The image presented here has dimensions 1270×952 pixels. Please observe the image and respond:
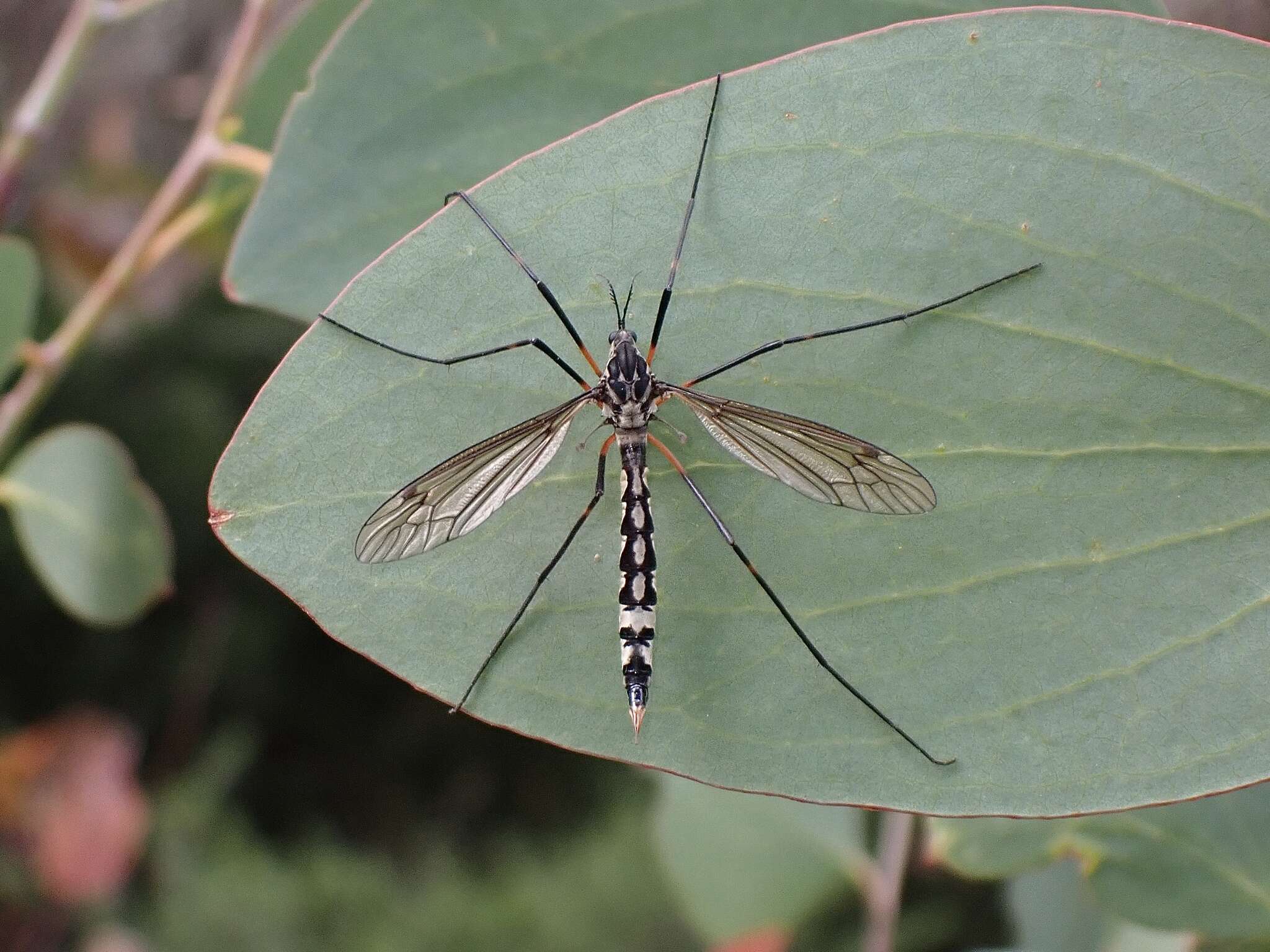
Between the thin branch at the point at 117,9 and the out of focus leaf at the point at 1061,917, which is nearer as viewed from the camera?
the thin branch at the point at 117,9

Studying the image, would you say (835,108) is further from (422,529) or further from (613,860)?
(613,860)

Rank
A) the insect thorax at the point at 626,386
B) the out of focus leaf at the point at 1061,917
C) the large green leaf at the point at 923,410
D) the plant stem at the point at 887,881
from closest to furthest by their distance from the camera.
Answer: the large green leaf at the point at 923,410 → the insect thorax at the point at 626,386 → the out of focus leaf at the point at 1061,917 → the plant stem at the point at 887,881

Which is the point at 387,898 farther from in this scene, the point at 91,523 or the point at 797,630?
the point at 797,630

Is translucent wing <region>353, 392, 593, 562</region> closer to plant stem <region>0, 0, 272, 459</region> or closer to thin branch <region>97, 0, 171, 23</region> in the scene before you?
plant stem <region>0, 0, 272, 459</region>

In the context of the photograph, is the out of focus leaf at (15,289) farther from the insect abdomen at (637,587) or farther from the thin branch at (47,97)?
the insect abdomen at (637,587)

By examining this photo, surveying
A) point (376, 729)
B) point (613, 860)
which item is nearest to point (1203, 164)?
point (613, 860)

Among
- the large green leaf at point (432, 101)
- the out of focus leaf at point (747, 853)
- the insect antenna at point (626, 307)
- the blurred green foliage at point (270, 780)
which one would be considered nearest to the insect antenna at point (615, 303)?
the insect antenna at point (626, 307)

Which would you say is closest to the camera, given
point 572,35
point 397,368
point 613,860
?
point 397,368
